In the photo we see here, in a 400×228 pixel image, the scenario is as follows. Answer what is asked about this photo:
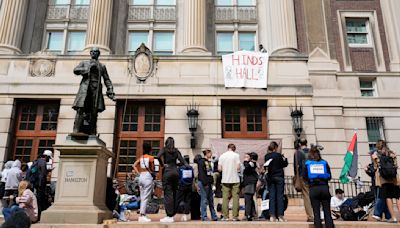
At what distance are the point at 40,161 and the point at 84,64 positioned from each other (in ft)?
11.0

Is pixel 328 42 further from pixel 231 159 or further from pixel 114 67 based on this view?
pixel 231 159

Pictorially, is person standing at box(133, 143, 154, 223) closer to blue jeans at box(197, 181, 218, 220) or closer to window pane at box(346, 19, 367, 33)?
blue jeans at box(197, 181, 218, 220)

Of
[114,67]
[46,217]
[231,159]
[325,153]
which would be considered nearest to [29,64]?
[114,67]

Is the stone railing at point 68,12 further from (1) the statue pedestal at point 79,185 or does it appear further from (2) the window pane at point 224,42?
(1) the statue pedestal at point 79,185

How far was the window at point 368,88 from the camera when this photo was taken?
19.3m

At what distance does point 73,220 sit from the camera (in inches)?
296

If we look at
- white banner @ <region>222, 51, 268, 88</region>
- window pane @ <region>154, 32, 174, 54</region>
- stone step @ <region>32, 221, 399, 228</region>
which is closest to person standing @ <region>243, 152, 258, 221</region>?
stone step @ <region>32, 221, 399, 228</region>

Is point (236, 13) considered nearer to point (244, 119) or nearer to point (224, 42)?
point (224, 42)

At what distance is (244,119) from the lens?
667 inches

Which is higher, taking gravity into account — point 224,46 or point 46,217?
point 224,46

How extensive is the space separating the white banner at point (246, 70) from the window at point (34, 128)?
8.66 metres

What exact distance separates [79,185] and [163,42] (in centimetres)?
1397

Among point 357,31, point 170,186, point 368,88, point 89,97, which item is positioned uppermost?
point 357,31

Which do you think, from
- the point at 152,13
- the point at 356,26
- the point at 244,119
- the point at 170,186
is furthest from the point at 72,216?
the point at 356,26
